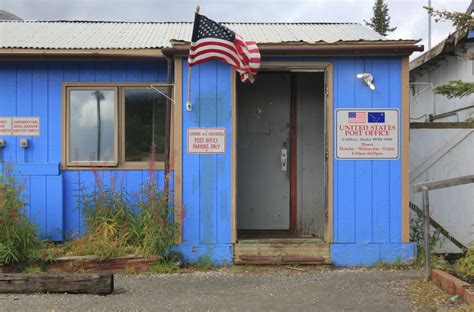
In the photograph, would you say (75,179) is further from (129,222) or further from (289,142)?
(289,142)

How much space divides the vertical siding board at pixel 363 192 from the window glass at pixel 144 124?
109 inches

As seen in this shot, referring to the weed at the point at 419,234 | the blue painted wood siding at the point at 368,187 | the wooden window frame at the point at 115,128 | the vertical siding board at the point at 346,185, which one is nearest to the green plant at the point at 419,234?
the weed at the point at 419,234

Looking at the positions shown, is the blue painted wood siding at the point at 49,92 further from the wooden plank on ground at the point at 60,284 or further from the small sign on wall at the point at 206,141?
the wooden plank on ground at the point at 60,284

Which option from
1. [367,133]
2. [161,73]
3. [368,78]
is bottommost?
[367,133]

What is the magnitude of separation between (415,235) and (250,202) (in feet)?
8.48

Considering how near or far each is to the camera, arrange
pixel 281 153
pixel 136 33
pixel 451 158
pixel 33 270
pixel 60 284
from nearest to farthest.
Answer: pixel 60 284
pixel 33 270
pixel 451 158
pixel 281 153
pixel 136 33

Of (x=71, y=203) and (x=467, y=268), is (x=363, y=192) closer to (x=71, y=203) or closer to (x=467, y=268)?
(x=467, y=268)

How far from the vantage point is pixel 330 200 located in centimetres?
698

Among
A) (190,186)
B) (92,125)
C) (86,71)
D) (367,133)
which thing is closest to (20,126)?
(92,125)

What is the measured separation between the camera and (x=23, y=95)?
750cm

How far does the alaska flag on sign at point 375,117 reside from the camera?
6.97 m

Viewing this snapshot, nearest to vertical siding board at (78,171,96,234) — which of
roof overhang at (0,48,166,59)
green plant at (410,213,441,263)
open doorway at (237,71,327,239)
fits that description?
roof overhang at (0,48,166,59)

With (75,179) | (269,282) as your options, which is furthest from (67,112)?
(269,282)

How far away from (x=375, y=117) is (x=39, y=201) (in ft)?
15.8
